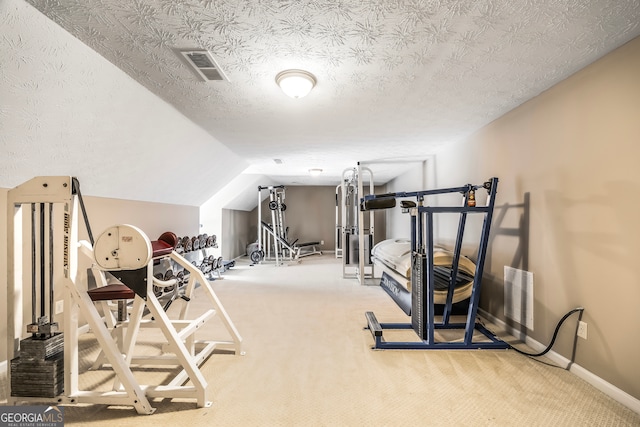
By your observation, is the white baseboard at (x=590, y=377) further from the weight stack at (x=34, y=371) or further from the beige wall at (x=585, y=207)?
the weight stack at (x=34, y=371)

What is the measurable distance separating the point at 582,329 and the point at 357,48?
2.34 metres

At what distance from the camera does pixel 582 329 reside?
2031 millimetres

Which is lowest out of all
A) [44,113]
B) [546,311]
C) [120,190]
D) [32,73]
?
[546,311]

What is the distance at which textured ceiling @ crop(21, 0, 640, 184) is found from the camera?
4.94 feet

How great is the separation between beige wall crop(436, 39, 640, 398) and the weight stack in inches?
125

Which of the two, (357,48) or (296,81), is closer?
(357,48)

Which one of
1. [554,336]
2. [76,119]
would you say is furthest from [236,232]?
[554,336]

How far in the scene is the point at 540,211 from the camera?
2.42 metres

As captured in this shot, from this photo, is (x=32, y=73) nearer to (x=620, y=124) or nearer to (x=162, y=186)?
(x=162, y=186)

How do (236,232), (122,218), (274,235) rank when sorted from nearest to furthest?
(122,218), (274,235), (236,232)

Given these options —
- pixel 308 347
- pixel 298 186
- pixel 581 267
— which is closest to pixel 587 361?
pixel 581 267

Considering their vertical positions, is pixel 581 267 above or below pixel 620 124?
below

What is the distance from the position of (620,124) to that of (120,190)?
420 cm

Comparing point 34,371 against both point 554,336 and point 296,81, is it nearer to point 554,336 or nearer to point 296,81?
point 296,81
